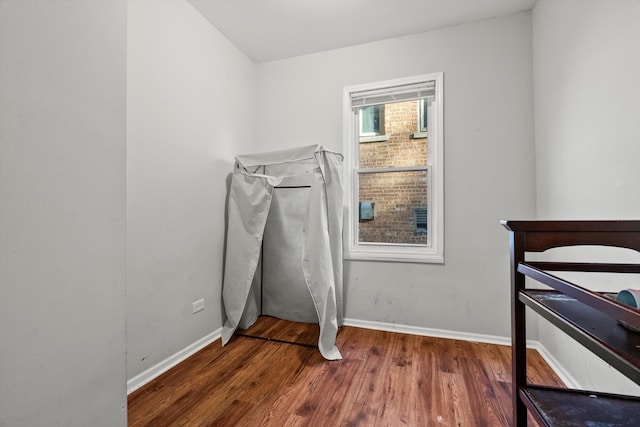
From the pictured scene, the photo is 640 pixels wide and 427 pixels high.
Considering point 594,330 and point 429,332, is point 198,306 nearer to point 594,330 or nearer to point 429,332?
point 429,332

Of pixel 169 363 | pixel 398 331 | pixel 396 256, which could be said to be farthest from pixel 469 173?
pixel 169 363

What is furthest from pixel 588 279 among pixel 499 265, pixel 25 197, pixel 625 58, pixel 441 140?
pixel 25 197

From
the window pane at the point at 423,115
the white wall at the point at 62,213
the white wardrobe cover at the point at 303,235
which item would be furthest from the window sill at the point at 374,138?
the white wall at the point at 62,213

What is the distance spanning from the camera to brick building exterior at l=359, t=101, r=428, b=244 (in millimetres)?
2545

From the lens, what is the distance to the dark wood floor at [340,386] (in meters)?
1.42

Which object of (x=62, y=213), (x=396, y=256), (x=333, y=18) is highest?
(x=333, y=18)

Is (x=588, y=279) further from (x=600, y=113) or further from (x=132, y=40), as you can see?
(x=132, y=40)

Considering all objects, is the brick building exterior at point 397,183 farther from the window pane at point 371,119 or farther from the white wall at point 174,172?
the white wall at point 174,172

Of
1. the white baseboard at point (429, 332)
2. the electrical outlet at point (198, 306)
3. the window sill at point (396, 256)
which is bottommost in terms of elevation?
the white baseboard at point (429, 332)

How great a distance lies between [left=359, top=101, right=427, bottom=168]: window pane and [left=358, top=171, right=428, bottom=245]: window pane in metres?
0.12

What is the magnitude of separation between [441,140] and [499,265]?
115 centimetres

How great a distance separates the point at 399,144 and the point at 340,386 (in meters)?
2.08

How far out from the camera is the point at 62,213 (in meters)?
0.82

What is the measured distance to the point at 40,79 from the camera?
774mm
